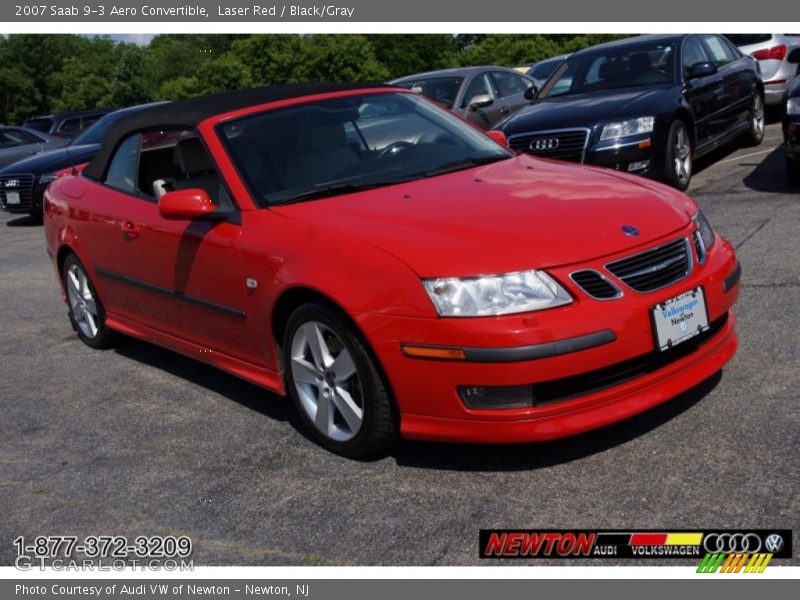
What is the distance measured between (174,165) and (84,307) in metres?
1.46

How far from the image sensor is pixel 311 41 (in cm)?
5056

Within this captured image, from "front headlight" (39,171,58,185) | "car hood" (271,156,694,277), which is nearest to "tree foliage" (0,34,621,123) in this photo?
"front headlight" (39,171,58,185)

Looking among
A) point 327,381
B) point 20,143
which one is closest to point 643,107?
point 327,381

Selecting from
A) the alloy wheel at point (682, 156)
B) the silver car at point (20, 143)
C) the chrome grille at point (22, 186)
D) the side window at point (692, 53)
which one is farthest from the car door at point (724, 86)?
the silver car at point (20, 143)

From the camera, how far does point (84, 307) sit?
6.68 meters

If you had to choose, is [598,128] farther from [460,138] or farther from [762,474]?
[762,474]

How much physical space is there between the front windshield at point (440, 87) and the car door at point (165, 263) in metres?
7.59

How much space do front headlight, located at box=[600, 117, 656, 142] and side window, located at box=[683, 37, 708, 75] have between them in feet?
3.60

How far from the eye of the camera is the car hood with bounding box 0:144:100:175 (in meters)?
13.9

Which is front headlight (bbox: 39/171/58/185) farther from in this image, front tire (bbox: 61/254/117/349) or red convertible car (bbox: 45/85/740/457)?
red convertible car (bbox: 45/85/740/457)

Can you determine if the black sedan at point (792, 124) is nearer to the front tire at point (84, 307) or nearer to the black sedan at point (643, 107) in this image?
the black sedan at point (643, 107)

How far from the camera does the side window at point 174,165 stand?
211 inches

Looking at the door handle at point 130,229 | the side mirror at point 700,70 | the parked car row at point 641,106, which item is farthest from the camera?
the side mirror at point 700,70

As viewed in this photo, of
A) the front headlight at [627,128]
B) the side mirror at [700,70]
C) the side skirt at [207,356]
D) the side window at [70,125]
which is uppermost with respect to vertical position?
the side mirror at [700,70]
